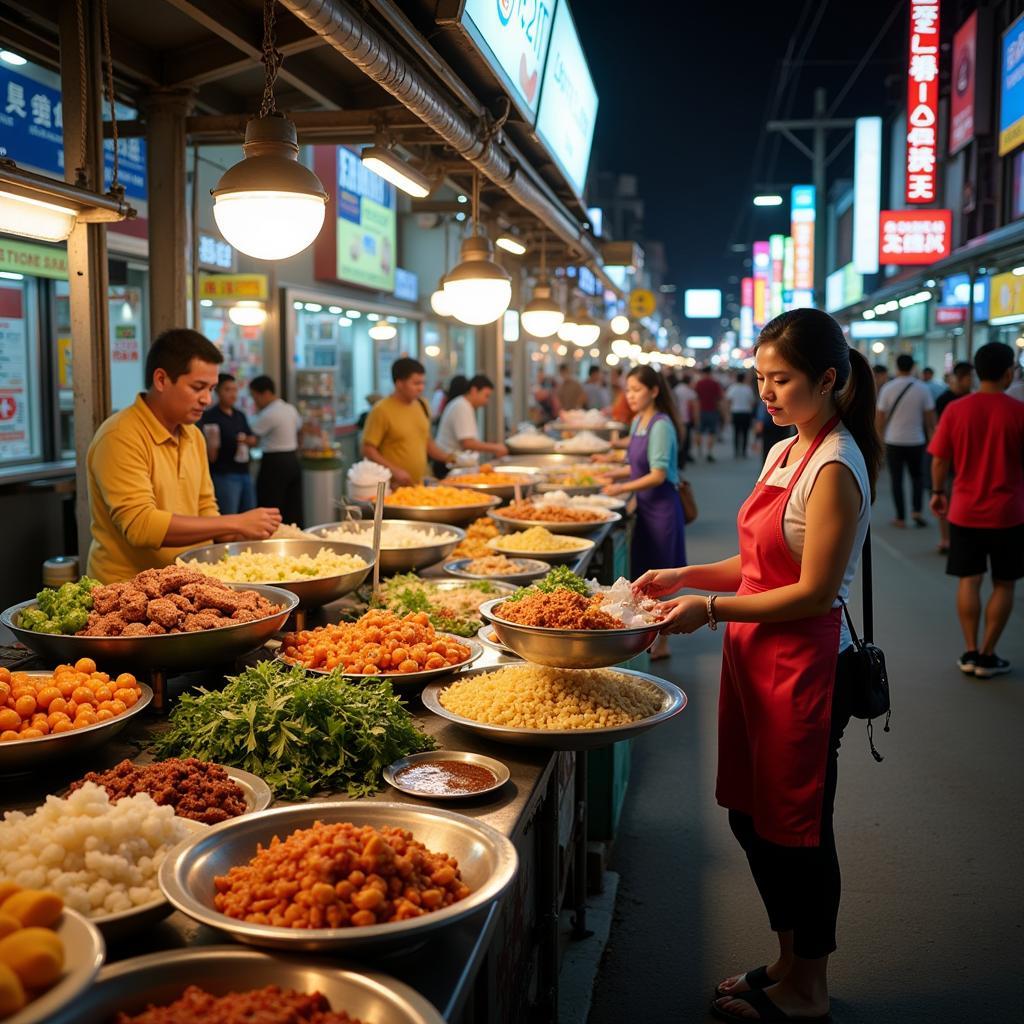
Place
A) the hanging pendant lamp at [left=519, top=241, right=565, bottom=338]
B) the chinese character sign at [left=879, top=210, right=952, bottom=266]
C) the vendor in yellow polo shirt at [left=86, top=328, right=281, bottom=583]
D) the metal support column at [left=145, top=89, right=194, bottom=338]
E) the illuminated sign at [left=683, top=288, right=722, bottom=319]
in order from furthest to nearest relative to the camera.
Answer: the illuminated sign at [left=683, top=288, right=722, bottom=319]
the chinese character sign at [left=879, top=210, right=952, bottom=266]
the hanging pendant lamp at [left=519, top=241, right=565, bottom=338]
the metal support column at [left=145, top=89, right=194, bottom=338]
the vendor in yellow polo shirt at [left=86, top=328, right=281, bottom=583]

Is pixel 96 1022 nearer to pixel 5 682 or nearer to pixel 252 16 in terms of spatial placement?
pixel 5 682

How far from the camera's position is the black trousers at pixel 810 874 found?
3.19 m

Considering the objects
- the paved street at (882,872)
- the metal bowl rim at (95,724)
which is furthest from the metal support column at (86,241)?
the paved street at (882,872)

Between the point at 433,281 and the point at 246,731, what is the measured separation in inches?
713

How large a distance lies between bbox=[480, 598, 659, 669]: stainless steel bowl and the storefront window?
6.89 m

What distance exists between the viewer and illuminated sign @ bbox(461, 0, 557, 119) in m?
4.89

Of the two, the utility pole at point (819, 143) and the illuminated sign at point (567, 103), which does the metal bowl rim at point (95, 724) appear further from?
the utility pole at point (819, 143)

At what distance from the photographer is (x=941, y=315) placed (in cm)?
1969

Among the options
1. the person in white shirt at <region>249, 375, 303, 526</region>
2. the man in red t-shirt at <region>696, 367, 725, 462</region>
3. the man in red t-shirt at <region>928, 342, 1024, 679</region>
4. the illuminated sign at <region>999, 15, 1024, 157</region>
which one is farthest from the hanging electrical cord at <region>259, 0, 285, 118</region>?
the man in red t-shirt at <region>696, 367, 725, 462</region>

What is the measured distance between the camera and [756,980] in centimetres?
357

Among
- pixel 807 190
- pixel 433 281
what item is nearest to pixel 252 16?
pixel 433 281

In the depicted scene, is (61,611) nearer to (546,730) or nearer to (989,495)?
(546,730)

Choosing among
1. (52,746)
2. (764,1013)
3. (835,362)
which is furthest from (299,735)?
(764,1013)

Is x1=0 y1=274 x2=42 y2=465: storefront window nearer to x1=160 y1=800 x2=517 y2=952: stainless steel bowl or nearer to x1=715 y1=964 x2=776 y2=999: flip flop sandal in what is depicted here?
x1=715 y1=964 x2=776 y2=999: flip flop sandal
